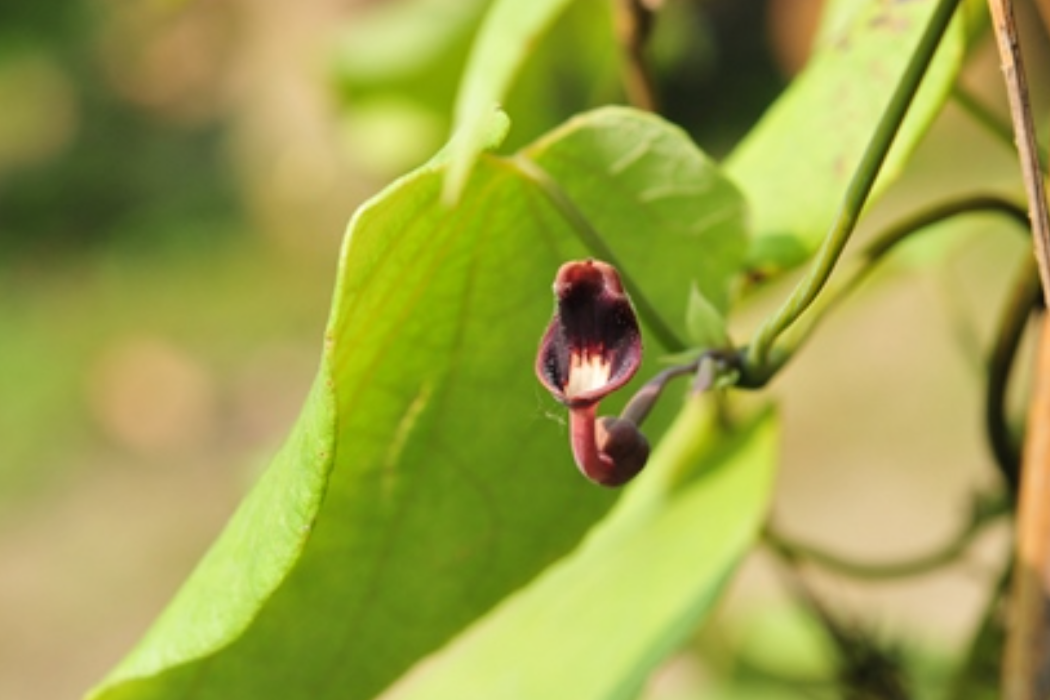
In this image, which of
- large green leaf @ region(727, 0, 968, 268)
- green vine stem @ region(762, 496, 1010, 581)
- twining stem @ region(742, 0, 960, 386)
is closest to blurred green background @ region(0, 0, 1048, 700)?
green vine stem @ region(762, 496, 1010, 581)

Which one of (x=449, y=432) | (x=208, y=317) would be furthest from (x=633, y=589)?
(x=208, y=317)

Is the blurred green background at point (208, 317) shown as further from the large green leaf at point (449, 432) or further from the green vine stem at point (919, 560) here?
the large green leaf at point (449, 432)

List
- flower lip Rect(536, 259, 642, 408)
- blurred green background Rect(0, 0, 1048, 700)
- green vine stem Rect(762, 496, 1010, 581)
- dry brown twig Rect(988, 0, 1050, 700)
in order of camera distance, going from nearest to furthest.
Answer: flower lip Rect(536, 259, 642, 408) → dry brown twig Rect(988, 0, 1050, 700) → green vine stem Rect(762, 496, 1010, 581) → blurred green background Rect(0, 0, 1048, 700)

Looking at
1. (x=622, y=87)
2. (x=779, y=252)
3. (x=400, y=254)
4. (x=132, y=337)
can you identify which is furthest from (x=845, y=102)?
(x=132, y=337)

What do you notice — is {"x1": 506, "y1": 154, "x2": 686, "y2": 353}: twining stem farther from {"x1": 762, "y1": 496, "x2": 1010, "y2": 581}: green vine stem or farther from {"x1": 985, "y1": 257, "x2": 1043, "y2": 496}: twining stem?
{"x1": 762, "y1": 496, "x2": 1010, "y2": 581}: green vine stem

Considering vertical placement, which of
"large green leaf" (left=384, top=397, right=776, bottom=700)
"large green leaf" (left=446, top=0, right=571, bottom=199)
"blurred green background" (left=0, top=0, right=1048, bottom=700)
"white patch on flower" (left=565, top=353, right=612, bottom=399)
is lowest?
"blurred green background" (left=0, top=0, right=1048, bottom=700)

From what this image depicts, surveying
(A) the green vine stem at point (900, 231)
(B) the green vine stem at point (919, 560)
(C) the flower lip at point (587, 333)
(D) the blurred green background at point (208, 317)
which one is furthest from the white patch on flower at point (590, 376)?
(D) the blurred green background at point (208, 317)

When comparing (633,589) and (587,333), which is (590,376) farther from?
(633,589)

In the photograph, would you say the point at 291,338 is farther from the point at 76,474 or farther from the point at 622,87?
the point at 622,87
